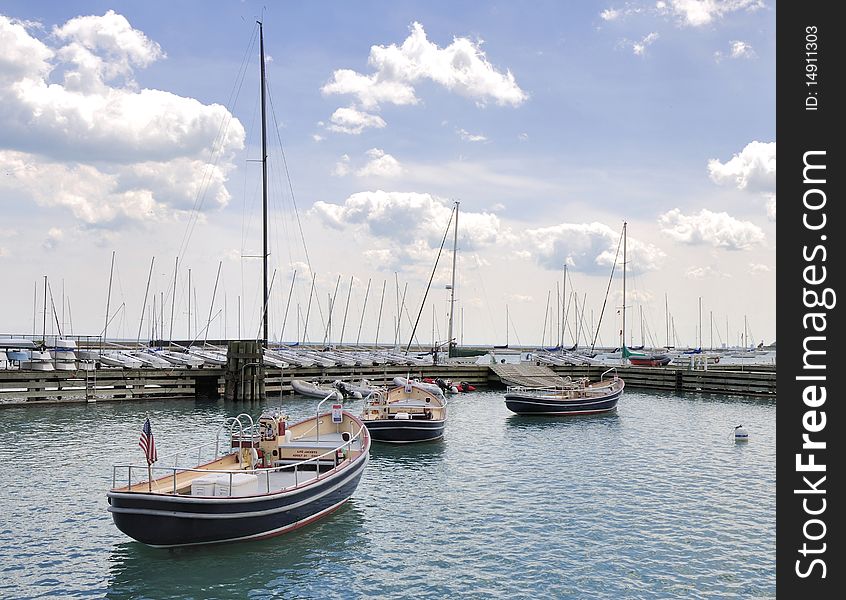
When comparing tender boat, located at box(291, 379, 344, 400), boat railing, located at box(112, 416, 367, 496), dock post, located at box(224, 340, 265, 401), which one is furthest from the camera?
tender boat, located at box(291, 379, 344, 400)

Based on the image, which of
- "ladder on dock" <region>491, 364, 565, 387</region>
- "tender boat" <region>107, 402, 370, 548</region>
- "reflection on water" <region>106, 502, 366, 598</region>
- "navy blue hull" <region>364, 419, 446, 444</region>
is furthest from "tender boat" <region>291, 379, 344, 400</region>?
"reflection on water" <region>106, 502, 366, 598</region>

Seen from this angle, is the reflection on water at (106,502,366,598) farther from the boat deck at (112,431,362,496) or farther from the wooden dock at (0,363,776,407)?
the wooden dock at (0,363,776,407)

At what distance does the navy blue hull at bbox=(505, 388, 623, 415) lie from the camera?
47.1 meters

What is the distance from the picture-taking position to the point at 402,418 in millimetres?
35188

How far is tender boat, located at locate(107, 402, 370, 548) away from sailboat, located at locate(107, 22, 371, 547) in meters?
0.02

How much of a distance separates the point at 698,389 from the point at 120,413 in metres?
50.1

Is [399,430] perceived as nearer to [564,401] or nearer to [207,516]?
[564,401]

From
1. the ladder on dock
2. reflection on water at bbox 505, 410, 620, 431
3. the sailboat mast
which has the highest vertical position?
the sailboat mast

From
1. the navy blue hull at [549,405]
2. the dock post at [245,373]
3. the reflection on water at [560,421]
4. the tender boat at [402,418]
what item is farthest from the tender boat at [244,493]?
the dock post at [245,373]

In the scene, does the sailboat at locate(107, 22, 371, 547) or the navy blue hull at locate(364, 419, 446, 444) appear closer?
the sailboat at locate(107, 22, 371, 547)

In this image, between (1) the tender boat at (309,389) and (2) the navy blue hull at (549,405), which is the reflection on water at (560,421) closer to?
(2) the navy blue hull at (549,405)

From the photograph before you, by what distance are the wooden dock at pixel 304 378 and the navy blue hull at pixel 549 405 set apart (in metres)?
15.7
